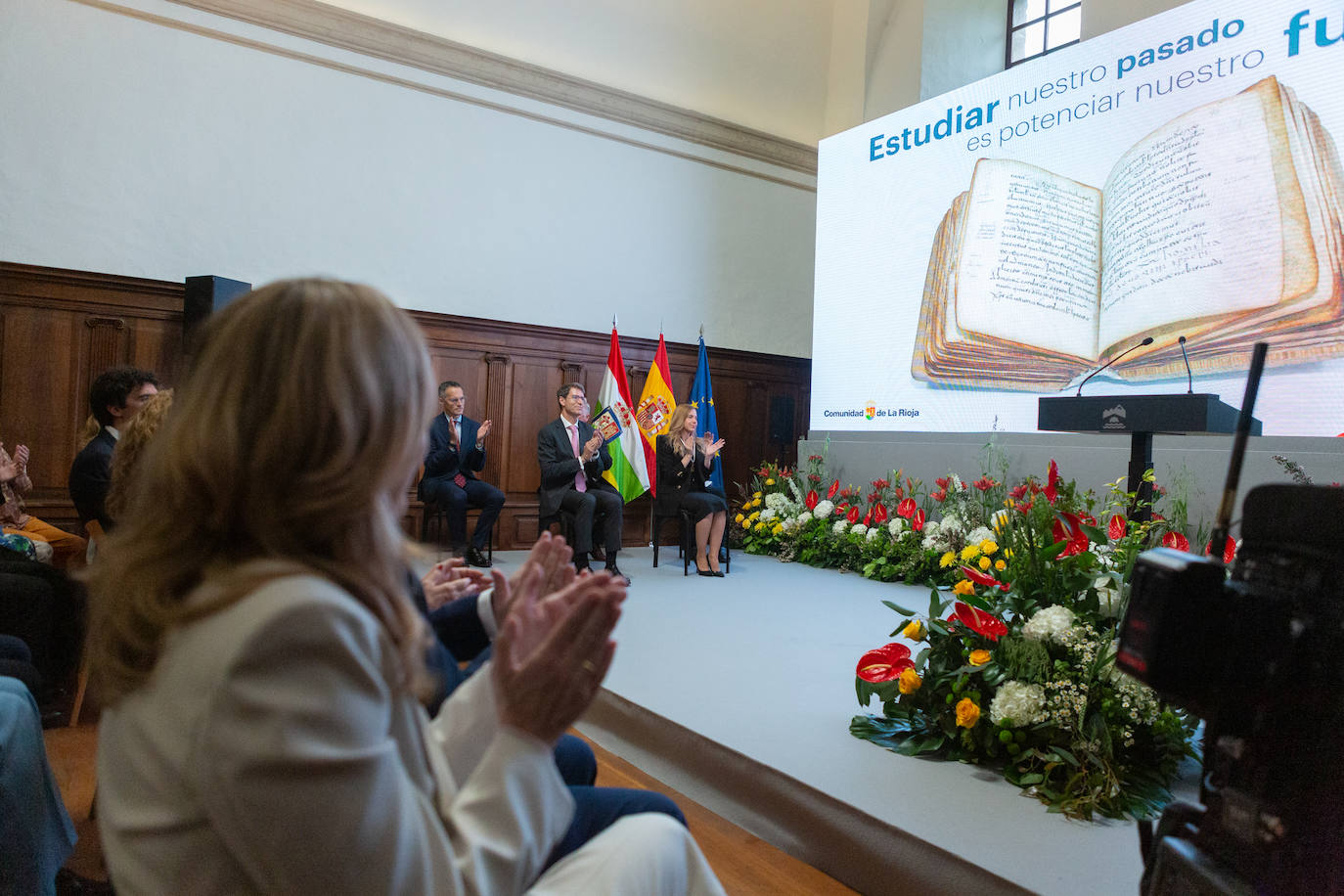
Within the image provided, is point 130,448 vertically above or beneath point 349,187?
beneath

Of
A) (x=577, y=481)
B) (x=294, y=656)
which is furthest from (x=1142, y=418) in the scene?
(x=294, y=656)

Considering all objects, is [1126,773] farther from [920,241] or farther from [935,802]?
[920,241]

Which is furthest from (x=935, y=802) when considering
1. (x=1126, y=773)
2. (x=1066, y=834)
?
(x=1126, y=773)

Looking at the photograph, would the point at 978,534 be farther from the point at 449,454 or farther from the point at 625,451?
the point at 449,454

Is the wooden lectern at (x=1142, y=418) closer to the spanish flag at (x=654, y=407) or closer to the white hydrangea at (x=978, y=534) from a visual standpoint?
the white hydrangea at (x=978, y=534)

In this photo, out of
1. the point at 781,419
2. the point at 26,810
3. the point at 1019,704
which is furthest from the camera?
the point at 781,419

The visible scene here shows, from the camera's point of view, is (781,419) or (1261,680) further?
(781,419)

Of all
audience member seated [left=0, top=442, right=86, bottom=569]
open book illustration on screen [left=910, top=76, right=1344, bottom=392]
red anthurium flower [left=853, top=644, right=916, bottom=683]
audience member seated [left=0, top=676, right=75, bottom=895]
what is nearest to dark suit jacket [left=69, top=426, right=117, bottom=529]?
audience member seated [left=0, top=442, right=86, bottom=569]

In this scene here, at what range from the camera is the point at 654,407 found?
7.52 meters

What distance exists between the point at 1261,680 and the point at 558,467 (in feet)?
17.2

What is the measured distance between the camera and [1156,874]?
119 centimetres

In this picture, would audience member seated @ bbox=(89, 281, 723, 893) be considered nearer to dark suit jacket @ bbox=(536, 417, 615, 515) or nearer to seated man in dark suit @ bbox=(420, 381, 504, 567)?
dark suit jacket @ bbox=(536, 417, 615, 515)

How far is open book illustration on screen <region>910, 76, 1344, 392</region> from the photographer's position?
4836 mm

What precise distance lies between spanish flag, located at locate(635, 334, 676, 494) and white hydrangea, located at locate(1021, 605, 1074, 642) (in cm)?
498
